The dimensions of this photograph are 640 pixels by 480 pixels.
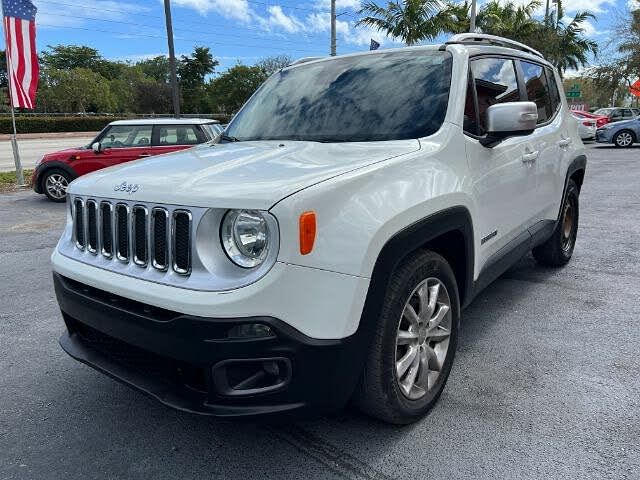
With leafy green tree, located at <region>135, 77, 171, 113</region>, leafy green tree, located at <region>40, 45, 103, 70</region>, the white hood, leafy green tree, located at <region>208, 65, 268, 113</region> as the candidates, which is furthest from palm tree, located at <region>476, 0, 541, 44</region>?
leafy green tree, located at <region>40, 45, 103, 70</region>

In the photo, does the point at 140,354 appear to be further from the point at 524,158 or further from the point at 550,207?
the point at 550,207

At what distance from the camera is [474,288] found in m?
3.15

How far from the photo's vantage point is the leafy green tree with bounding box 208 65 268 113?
2869 inches

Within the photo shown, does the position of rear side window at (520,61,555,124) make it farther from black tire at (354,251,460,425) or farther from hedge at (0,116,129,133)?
hedge at (0,116,129,133)

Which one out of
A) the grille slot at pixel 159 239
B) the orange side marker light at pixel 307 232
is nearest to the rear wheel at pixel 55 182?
the grille slot at pixel 159 239

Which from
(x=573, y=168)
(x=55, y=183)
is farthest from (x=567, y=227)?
(x=55, y=183)

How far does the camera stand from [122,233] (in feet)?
8.00

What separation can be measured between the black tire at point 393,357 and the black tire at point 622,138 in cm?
2144

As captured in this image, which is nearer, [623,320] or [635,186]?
[623,320]

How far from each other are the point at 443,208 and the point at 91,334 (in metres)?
1.83

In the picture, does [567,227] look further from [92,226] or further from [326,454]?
[92,226]

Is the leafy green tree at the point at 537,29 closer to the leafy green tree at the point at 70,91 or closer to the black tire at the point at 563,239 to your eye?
the black tire at the point at 563,239

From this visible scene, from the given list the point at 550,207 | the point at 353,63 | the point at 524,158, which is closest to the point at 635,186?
the point at 550,207

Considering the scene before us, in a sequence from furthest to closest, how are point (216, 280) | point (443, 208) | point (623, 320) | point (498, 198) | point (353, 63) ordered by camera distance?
1. point (623, 320)
2. point (353, 63)
3. point (498, 198)
4. point (443, 208)
5. point (216, 280)
